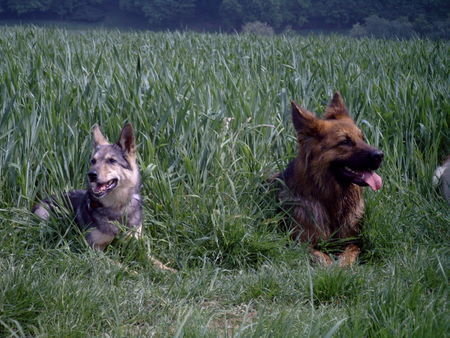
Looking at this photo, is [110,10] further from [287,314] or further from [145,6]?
[287,314]

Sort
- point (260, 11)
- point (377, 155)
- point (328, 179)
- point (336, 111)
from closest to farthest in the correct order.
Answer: point (377, 155) → point (328, 179) → point (336, 111) → point (260, 11)

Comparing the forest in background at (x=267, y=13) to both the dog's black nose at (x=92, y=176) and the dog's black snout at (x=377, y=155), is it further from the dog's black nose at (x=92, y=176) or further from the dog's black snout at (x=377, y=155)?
the dog's black nose at (x=92, y=176)

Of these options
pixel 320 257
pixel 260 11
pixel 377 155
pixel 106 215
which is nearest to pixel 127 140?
pixel 106 215

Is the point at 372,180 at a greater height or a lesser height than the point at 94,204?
greater

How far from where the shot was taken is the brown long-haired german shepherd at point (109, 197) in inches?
144

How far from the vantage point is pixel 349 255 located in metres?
3.95

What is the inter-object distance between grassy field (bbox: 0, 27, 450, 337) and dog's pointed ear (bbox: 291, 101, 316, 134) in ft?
1.93

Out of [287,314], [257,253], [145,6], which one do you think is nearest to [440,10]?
[145,6]

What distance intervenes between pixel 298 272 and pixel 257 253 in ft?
1.60

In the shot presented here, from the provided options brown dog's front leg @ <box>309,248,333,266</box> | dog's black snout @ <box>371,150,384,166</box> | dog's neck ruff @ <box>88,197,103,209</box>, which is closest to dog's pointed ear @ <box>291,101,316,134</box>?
dog's black snout @ <box>371,150,384,166</box>

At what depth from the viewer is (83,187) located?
4.34m

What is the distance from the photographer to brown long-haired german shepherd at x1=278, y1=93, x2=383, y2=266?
3922 millimetres

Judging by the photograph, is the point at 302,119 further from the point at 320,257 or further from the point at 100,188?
the point at 100,188

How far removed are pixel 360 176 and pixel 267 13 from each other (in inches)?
615
